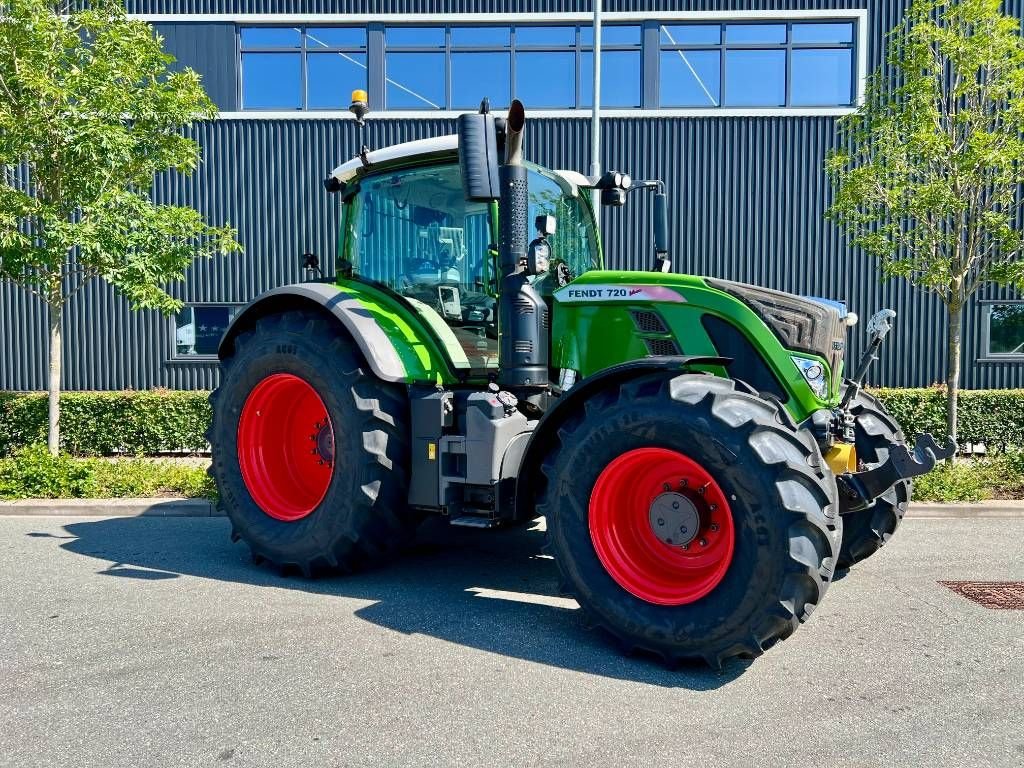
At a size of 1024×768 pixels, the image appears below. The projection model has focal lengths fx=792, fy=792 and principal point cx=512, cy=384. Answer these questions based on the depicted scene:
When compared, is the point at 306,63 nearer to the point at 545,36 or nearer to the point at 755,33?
the point at 545,36

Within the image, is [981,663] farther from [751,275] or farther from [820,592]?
[751,275]

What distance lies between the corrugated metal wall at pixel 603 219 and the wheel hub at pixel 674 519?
35.9 ft

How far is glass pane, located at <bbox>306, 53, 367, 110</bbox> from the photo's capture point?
14.1 metres

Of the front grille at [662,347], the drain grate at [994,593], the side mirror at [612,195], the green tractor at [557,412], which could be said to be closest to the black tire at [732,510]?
the green tractor at [557,412]

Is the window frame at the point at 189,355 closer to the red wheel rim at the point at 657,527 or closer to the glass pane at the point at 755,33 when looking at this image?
the glass pane at the point at 755,33

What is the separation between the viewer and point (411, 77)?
14.2 m

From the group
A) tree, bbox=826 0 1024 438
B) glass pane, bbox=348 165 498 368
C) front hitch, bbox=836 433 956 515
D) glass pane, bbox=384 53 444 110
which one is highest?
glass pane, bbox=384 53 444 110

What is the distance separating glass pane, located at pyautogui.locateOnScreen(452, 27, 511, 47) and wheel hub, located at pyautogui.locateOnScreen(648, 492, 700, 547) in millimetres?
12348

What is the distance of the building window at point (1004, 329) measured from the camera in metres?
14.2

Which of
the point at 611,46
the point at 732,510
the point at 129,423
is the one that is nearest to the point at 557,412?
the point at 732,510

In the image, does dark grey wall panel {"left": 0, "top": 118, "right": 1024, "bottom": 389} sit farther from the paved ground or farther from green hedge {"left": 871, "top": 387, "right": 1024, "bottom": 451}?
the paved ground

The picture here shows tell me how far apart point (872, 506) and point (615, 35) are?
38.2 ft

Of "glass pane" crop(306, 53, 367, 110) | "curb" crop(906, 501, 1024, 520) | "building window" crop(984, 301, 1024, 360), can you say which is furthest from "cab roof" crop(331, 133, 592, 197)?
"building window" crop(984, 301, 1024, 360)

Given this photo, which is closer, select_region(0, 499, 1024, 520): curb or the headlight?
the headlight
